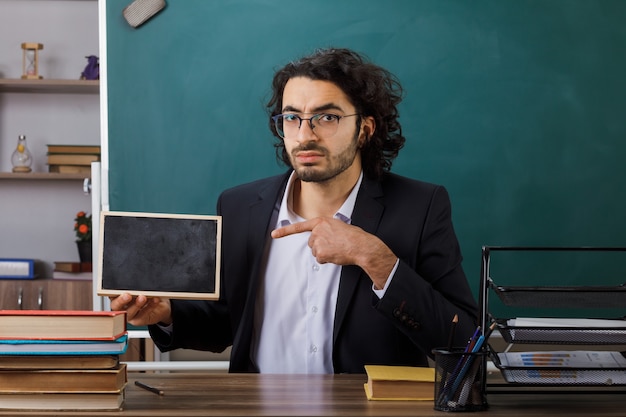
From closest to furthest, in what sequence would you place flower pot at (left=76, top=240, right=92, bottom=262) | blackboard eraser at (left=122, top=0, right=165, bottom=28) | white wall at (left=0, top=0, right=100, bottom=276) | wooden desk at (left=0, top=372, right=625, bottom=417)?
wooden desk at (left=0, top=372, right=625, bottom=417) < blackboard eraser at (left=122, top=0, right=165, bottom=28) < flower pot at (left=76, top=240, right=92, bottom=262) < white wall at (left=0, top=0, right=100, bottom=276)

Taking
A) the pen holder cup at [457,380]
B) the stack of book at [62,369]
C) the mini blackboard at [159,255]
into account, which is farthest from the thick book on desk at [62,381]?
the pen holder cup at [457,380]

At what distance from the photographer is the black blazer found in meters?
1.98

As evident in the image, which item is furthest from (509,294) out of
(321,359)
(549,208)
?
(549,208)

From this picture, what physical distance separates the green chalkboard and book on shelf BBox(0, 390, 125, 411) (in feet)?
5.64

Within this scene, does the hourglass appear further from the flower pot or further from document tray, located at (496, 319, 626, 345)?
document tray, located at (496, 319, 626, 345)

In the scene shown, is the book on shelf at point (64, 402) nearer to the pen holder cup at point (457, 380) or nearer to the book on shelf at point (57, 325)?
the book on shelf at point (57, 325)

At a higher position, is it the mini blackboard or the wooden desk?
the mini blackboard

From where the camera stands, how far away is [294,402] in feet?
5.02

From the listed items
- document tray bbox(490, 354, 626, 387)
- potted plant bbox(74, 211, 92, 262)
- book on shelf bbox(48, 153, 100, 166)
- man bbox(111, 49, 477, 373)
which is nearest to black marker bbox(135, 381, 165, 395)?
man bbox(111, 49, 477, 373)

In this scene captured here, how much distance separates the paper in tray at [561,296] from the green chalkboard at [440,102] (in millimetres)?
1612

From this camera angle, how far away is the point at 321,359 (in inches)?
82.4

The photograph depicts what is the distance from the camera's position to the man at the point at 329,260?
6.38 ft

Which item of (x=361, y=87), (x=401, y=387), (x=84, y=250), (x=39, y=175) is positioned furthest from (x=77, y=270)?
(x=401, y=387)

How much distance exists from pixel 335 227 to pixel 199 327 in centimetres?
49
